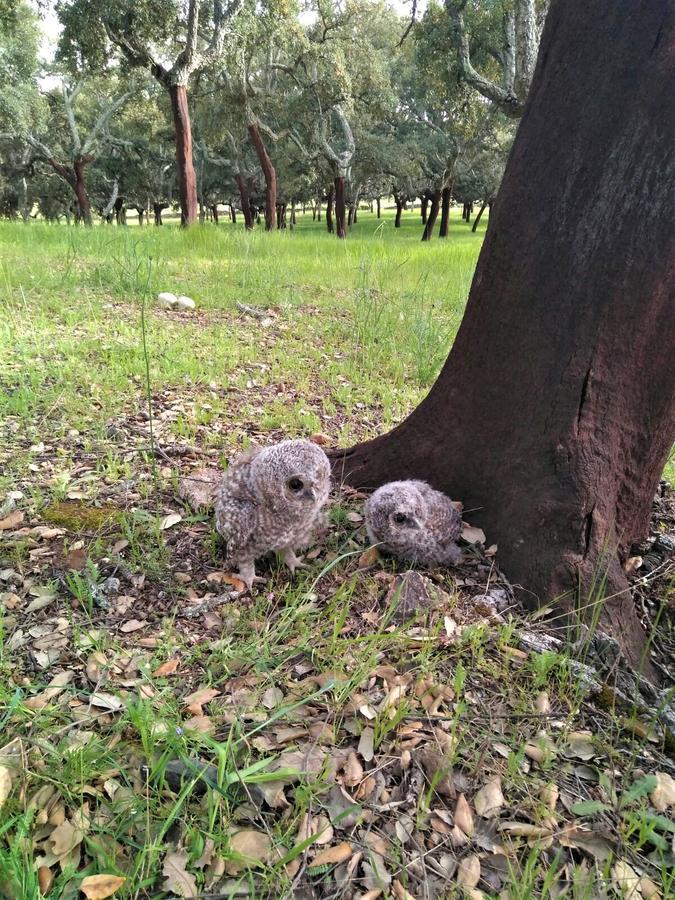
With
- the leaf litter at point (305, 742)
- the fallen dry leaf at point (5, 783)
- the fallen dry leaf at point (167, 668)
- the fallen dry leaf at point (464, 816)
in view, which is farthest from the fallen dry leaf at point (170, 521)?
the fallen dry leaf at point (464, 816)

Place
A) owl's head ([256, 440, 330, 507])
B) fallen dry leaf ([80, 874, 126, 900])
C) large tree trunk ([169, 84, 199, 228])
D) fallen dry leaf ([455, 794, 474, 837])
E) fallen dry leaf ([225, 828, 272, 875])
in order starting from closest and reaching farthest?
fallen dry leaf ([80, 874, 126, 900]) < fallen dry leaf ([225, 828, 272, 875]) < fallen dry leaf ([455, 794, 474, 837]) < owl's head ([256, 440, 330, 507]) < large tree trunk ([169, 84, 199, 228])

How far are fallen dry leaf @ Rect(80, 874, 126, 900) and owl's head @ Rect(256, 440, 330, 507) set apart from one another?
126 centimetres

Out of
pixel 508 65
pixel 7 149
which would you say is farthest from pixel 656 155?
pixel 7 149

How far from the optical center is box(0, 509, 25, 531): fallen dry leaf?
2467mm

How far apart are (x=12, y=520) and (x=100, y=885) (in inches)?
68.2

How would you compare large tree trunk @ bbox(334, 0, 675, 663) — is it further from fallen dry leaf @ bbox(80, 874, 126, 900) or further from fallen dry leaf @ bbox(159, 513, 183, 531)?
fallen dry leaf @ bbox(80, 874, 126, 900)

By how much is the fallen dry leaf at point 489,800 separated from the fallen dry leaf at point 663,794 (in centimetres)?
45

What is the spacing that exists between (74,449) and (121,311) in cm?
287

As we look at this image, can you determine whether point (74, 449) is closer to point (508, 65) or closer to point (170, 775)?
point (170, 775)

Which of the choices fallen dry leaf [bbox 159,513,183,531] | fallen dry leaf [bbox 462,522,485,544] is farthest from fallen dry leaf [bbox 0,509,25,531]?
fallen dry leaf [bbox 462,522,485,544]

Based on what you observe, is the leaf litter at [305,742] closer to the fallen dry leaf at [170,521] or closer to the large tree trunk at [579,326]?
the fallen dry leaf at [170,521]

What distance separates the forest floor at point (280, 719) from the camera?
4.44ft

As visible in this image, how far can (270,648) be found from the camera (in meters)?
1.90

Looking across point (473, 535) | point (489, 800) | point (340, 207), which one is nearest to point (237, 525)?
point (473, 535)
